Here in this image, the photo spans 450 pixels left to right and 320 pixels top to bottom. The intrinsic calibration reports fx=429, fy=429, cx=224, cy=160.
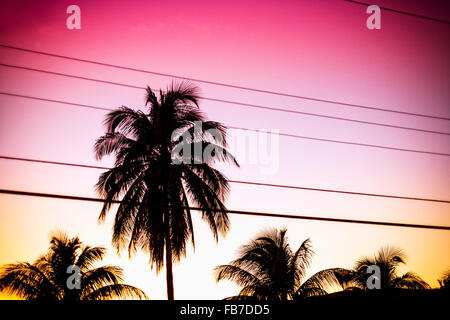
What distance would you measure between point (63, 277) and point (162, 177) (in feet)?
21.6

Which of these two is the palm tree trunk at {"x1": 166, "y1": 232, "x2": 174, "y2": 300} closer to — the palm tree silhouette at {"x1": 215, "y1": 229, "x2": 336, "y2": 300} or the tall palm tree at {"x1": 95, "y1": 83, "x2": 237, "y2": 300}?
the tall palm tree at {"x1": 95, "y1": 83, "x2": 237, "y2": 300}

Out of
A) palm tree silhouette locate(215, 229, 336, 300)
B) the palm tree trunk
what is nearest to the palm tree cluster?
palm tree silhouette locate(215, 229, 336, 300)

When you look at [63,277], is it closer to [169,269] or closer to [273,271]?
[169,269]

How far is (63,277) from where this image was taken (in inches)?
711

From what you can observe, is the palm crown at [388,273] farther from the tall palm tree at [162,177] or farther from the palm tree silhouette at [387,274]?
the tall palm tree at [162,177]

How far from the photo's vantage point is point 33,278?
17.4 m

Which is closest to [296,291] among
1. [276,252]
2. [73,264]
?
[276,252]

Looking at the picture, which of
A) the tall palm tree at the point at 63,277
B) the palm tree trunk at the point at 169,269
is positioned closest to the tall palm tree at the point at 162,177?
the palm tree trunk at the point at 169,269

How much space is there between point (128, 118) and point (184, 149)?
2419 millimetres

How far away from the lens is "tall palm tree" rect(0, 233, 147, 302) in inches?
663

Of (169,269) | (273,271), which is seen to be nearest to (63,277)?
(169,269)

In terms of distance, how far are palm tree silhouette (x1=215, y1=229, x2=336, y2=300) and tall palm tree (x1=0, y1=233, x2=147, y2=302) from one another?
4.45 metres

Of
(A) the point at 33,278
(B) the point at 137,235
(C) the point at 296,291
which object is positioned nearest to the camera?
(B) the point at 137,235
